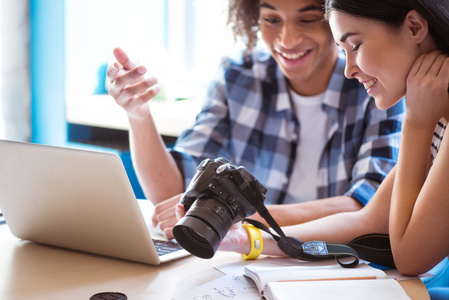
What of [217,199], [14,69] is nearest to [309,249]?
[217,199]

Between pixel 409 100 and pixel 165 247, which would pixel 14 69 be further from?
pixel 409 100

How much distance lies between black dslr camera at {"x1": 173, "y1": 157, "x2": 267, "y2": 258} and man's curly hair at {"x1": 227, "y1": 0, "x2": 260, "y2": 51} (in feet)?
3.20

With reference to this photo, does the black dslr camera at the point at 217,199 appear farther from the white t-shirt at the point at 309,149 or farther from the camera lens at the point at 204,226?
the white t-shirt at the point at 309,149

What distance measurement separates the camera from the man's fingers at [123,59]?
1.37m

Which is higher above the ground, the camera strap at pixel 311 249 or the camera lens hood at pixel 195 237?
the camera lens hood at pixel 195 237

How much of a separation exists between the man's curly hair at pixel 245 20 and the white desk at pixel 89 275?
37.3 inches

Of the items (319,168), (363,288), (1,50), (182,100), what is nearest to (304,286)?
(363,288)

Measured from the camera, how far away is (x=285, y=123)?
1.74 m

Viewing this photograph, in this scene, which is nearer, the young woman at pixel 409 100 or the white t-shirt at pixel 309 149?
the young woman at pixel 409 100

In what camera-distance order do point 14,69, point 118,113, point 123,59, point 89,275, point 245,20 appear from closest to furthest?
point 89,275, point 123,59, point 245,20, point 118,113, point 14,69

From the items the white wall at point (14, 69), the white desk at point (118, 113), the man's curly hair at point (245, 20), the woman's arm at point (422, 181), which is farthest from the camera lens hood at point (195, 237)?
the white wall at point (14, 69)

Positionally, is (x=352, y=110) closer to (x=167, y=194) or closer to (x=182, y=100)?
(x=167, y=194)

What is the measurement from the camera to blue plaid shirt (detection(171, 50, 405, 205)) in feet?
5.32

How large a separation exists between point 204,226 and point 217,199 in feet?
0.22
